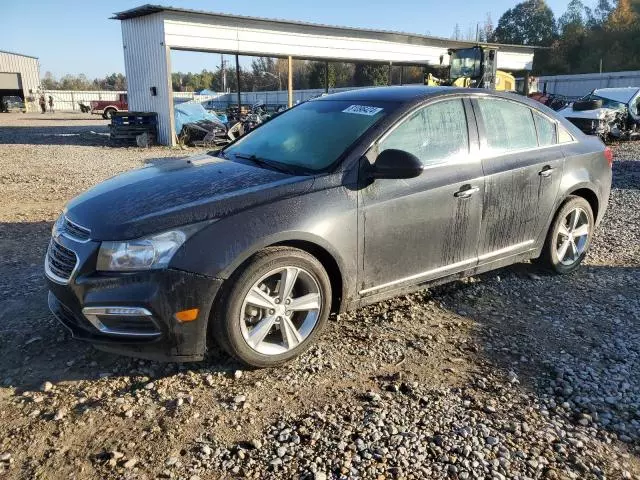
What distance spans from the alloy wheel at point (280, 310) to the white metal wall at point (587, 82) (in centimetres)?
4003

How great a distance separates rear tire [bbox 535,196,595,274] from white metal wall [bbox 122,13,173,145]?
15.8 meters

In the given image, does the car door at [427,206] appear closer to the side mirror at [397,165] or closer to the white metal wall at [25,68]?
the side mirror at [397,165]

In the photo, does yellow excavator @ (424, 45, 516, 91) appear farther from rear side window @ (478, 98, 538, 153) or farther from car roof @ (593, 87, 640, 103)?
rear side window @ (478, 98, 538, 153)

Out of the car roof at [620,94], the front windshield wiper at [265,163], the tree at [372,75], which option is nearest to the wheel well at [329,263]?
the front windshield wiper at [265,163]

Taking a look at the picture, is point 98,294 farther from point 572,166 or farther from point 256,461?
point 572,166

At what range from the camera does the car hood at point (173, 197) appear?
114 inches

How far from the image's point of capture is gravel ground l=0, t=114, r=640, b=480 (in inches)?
95.2

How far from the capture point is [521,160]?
425 centimetres

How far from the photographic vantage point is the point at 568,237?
4.88 metres

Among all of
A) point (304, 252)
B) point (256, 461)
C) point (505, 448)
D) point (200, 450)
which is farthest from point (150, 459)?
point (505, 448)

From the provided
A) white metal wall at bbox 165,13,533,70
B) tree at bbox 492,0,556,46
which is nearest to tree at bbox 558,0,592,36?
tree at bbox 492,0,556,46

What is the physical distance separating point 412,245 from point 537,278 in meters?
1.87

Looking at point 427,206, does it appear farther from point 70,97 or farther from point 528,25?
point 70,97

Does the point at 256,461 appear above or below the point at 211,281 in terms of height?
below
